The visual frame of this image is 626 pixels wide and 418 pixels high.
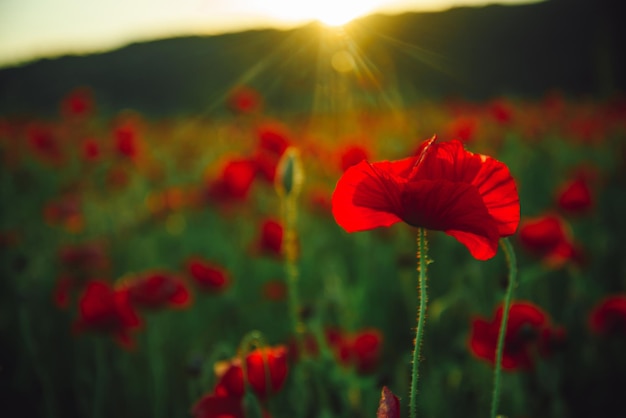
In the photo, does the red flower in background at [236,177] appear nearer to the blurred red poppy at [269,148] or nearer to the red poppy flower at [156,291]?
the blurred red poppy at [269,148]

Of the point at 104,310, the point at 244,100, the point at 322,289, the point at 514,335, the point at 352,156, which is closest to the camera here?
the point at 514,335

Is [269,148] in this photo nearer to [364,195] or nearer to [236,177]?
[236,177]

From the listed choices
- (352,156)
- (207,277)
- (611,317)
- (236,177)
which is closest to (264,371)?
(207,277)

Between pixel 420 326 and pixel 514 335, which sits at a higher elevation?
pixel 420 326

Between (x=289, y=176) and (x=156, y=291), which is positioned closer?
(x=289, y=176)

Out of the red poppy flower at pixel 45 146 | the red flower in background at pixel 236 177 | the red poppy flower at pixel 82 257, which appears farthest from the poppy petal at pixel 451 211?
the red poppy flower at pixel 45 146

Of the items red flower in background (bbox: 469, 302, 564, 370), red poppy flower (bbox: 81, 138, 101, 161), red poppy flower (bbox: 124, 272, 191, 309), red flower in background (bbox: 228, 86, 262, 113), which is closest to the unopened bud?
red poppy flower (bbox: 124, 272, 191, 309)

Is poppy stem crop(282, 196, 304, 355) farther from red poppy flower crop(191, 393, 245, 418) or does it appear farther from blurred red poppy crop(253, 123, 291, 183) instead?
blurred red poppy crop(253, 123, 291, 183)

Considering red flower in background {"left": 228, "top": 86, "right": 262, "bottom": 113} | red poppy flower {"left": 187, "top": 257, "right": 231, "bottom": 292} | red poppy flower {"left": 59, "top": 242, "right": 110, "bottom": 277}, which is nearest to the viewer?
red poppy flower {"left": 187, "top": 257, "right": 231, "bottom": 292}
